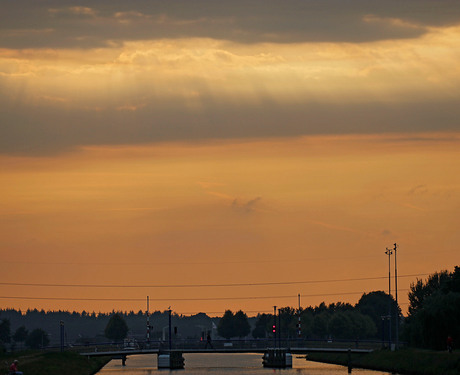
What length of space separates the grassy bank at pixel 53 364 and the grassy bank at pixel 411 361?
41664 millimetres

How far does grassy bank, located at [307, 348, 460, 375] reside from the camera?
10244 cm

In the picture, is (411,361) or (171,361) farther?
(171,361)

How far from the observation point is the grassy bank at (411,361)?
10244 centimetres

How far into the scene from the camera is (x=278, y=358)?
16575 centimetres

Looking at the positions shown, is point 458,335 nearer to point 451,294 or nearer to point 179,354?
point 451,294

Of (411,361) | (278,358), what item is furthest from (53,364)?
(278,358)

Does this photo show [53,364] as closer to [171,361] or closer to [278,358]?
[171,361]

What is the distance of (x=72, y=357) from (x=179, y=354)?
2623 centimetres

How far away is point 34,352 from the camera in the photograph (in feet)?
518

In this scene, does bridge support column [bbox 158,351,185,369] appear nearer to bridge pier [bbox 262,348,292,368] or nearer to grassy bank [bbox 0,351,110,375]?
grassy bank [bbox 0,351,110,375]

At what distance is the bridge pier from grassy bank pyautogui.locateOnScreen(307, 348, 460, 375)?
990 cm

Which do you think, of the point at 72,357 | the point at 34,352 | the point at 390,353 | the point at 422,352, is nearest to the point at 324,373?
the point at 390,353

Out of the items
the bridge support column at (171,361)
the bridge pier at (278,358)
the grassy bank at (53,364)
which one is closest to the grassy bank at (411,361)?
the bridge pier at (278,358)

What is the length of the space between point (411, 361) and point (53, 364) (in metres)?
46.8
